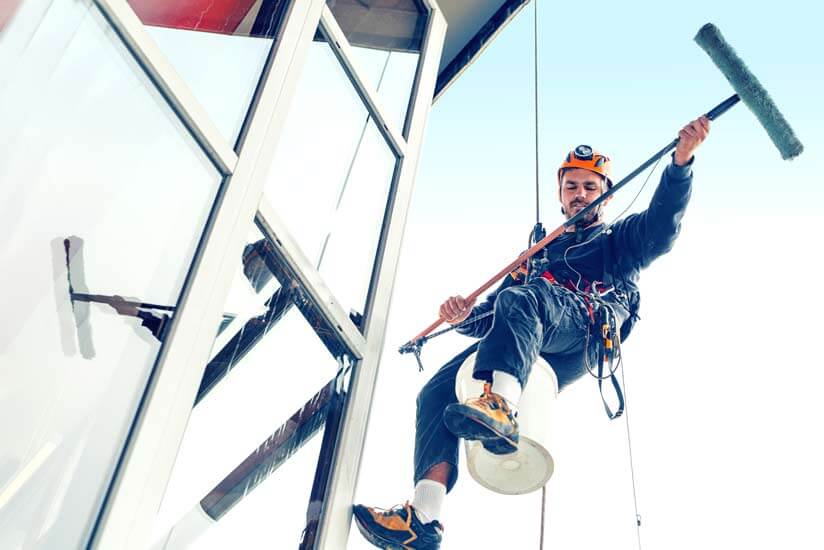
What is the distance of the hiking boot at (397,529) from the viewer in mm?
2830

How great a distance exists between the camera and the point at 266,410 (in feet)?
8.30

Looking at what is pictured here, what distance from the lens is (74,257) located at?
6.32 feet

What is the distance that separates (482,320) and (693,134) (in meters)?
1.34

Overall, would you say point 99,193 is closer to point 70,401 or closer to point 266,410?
Result: point 70,401

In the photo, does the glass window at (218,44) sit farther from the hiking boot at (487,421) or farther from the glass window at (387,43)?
the hiking boot at (487,421)

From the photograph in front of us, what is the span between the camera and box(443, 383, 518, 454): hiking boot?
9.79 feet

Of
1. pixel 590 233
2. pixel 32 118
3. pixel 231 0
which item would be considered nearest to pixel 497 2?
pixel 590 233

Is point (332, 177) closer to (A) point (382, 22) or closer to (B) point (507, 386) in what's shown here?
(B) point (507, 386)

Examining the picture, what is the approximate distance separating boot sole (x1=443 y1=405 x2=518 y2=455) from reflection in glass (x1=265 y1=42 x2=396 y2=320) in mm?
494

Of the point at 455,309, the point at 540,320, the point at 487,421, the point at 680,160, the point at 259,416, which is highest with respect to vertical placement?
the point at 680,160

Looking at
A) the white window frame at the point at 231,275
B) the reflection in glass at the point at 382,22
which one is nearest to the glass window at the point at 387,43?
the reflection in glass at the point at 382,22

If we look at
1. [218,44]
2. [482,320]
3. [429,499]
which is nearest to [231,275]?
[218,44]

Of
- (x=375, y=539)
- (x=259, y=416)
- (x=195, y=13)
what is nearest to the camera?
(x=259, y=416)

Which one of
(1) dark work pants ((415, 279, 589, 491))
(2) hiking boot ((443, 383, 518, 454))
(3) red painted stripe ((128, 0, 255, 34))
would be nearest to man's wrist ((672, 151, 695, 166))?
(1) dark work pants ((415, 279, 589, 491))
